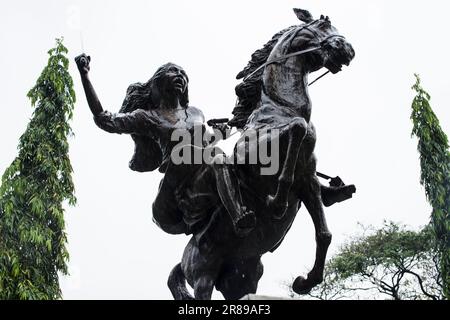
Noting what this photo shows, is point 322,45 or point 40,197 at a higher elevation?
point 40,197

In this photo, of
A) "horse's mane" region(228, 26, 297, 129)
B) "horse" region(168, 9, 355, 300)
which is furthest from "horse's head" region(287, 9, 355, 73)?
"horse's mane" region(228, 26, 297, 129)

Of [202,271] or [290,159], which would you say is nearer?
[290,159]

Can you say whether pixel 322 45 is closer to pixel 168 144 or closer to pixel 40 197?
pixel 168 144

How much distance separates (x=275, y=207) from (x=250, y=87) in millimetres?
1330

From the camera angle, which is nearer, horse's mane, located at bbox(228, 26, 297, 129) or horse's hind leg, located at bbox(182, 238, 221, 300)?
horse's hind leg, located at bbox(182, 238, 221, 300)

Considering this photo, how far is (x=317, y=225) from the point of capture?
650cm

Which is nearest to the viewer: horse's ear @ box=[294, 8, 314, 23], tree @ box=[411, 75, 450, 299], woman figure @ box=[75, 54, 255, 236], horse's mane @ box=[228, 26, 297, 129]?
woman figure @ box=[75, 54, 255, 236]

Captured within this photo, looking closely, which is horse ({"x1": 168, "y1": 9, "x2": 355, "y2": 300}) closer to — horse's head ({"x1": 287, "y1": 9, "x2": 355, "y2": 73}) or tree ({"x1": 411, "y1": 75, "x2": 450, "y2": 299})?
horse's head ({"x1": 287, "y1": 9, "x2": 355, "y2": 73})

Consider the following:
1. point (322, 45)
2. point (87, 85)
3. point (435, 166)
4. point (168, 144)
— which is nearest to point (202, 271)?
point (168, 144)

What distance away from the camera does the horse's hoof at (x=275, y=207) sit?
6.11 meters

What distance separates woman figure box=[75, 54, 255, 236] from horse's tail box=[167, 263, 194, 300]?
0.38 meters

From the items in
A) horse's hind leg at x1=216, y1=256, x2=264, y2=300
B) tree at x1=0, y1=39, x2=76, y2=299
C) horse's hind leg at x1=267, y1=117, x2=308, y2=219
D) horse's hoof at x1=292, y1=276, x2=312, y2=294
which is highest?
tree at x1=0, y1=39, x2=76, y2=299

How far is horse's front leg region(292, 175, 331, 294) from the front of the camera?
6.44m
